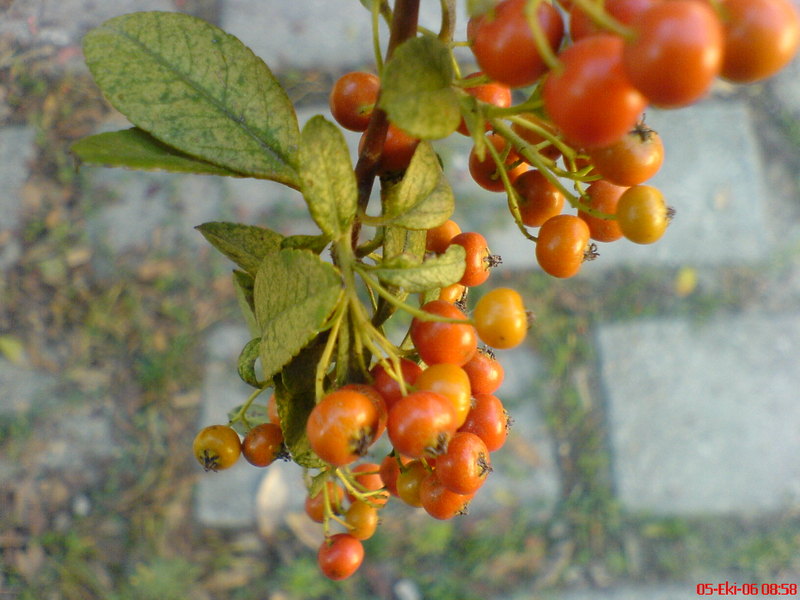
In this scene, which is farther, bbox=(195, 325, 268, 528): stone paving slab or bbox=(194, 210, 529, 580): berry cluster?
bbox=(195, 325, 268, 528): stone paving slab

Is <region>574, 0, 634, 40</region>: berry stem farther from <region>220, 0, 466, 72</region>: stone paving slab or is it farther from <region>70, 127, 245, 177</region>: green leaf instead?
<region>220, 0, 466, 72</region>: stone paving slab

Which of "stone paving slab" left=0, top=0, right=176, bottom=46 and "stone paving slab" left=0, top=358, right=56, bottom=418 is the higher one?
"stone paving slab" left=0, top=0, right=176, bottom=46

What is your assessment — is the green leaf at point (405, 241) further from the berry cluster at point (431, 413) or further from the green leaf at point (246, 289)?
the green leaf at point (246, 289)

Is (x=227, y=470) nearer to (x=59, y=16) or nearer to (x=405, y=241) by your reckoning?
(x=405, y=241)

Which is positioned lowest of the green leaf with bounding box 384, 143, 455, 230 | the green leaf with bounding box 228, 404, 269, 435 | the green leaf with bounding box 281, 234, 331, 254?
the green leaf with bounding box 228, 404, 269, 435

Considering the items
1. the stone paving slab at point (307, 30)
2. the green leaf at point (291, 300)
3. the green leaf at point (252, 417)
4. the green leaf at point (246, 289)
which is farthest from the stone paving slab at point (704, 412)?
the green leaf at point (291, 300)

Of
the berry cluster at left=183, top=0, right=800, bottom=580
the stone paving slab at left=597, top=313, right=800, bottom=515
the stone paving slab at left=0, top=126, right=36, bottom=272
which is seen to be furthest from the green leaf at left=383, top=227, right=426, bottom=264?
the stone paving slab at left=0, top=126, right=36, bottom=272
